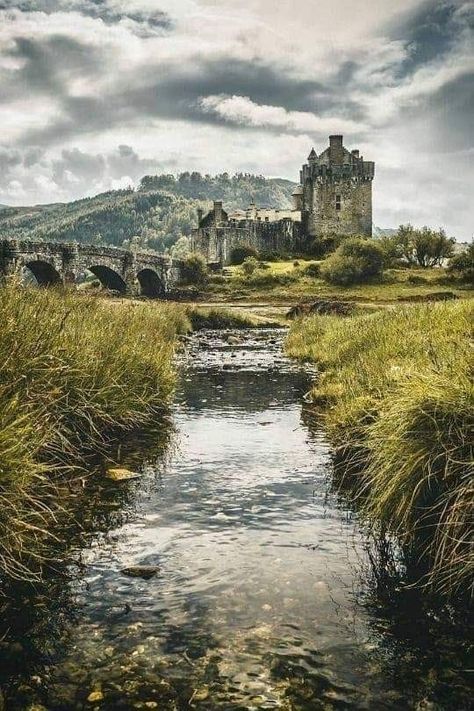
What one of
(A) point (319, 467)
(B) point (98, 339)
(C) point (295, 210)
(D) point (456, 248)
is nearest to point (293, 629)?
(A) point (319, 467)

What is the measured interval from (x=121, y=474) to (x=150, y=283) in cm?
6228

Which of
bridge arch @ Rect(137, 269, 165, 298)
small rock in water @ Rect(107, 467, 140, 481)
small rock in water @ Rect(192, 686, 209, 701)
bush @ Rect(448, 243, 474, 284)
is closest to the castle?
bush @ Rect(448, 243, 474, 284)

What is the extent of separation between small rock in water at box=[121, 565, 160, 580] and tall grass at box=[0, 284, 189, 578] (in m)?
0.68

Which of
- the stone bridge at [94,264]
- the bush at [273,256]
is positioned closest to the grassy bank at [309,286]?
the stone bridge at [94,264]

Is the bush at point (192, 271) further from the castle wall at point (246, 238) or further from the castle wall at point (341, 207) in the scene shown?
the castle wall at point (341, 207)

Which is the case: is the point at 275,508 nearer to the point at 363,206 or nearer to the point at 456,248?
the point at 456,248

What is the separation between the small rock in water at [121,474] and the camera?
23.5ft

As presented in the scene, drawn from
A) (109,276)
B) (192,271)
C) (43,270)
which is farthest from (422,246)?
(43,270)

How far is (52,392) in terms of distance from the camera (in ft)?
19.4

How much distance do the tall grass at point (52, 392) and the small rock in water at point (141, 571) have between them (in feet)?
2.24

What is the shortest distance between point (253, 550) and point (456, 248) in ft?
293

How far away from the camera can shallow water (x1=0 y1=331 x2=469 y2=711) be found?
11.6 feet

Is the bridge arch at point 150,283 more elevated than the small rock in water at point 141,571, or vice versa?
the bridge arch at point 150,283

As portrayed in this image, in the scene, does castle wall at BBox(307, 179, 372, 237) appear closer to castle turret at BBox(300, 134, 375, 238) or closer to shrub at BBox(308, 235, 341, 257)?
castle turret at BBox(300, 134, 375, 238)
